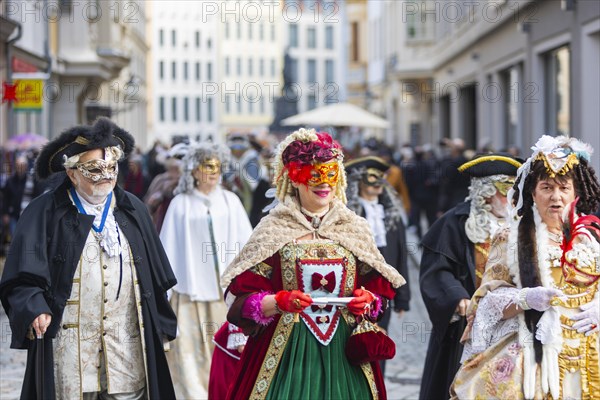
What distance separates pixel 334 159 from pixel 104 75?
25.2 m

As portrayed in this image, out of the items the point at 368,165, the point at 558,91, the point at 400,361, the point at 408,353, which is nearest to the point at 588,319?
the point at 368,165

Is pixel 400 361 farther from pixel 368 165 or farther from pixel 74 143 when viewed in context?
pixel 74 143

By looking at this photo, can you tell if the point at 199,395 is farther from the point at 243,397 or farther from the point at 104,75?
the point at 104,75

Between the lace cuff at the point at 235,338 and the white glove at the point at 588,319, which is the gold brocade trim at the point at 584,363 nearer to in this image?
the white glove at the point at 588,319

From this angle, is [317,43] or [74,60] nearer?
[74,60]

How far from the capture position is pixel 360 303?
5605mm

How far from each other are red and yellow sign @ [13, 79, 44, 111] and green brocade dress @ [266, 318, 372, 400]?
13.7 m

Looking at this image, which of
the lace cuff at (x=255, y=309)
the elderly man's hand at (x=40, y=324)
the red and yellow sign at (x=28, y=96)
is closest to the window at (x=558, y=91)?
the red and yellow sign at (x=28, y=96)

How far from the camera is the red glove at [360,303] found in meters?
5.60

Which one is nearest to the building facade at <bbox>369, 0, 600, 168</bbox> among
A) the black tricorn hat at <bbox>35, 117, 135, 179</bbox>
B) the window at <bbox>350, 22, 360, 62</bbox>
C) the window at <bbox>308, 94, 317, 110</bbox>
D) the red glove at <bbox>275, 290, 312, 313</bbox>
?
the black tricorn hat at <bbox>35, 117, 135, 179</bbox>

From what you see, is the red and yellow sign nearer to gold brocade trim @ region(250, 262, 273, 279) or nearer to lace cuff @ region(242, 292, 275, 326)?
gold brocade trim @ region(250, 262, 273, 279)

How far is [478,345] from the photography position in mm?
5469

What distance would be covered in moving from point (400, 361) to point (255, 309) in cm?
492

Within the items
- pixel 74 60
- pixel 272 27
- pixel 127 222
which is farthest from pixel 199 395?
pixel 272 27
